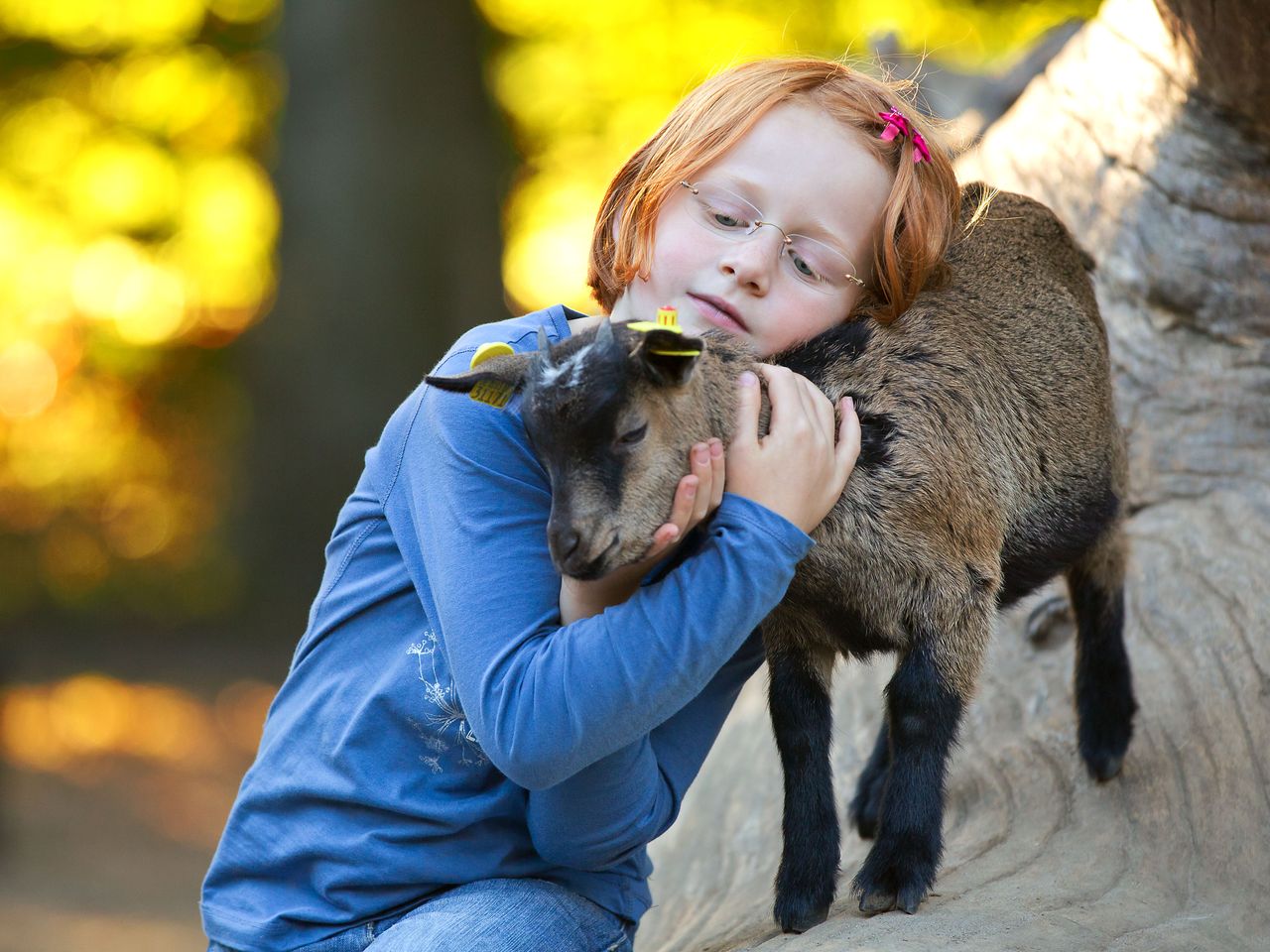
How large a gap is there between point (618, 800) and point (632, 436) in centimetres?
73

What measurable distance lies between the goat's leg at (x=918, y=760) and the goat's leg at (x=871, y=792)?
2.66 feet

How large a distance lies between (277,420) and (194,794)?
2.79 m

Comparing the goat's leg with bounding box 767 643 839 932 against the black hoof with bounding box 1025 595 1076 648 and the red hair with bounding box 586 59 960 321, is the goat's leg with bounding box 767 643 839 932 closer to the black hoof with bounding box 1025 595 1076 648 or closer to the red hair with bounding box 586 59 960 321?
the red hair with bounding box 586 59 960 321

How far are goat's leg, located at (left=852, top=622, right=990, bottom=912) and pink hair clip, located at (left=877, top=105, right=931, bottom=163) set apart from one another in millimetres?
986

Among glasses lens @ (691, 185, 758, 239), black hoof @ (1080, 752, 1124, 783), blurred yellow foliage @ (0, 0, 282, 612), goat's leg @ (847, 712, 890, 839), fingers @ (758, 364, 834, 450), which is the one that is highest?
glasses lens @ (691, 185, 758, 239)

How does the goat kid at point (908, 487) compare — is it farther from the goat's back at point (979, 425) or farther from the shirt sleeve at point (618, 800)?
the shirt sleeve at point (618, 800)

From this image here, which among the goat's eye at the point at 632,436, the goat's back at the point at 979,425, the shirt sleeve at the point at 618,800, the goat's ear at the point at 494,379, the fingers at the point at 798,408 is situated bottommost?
the shirt sleeve at the point at 618,800

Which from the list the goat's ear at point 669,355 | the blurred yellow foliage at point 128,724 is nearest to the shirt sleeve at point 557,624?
the goat's ear at point 669,355

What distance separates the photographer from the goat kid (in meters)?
2.40

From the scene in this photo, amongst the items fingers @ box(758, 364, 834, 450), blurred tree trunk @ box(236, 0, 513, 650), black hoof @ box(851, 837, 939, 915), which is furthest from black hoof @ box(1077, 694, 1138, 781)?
blurred tree trunk @ box(236, 0, 513, 650)

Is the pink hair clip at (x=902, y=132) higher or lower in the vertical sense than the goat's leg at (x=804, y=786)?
higher

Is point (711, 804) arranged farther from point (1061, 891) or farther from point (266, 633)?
point (266, 633)

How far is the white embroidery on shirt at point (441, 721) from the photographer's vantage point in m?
2.72

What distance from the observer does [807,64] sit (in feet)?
10.2
